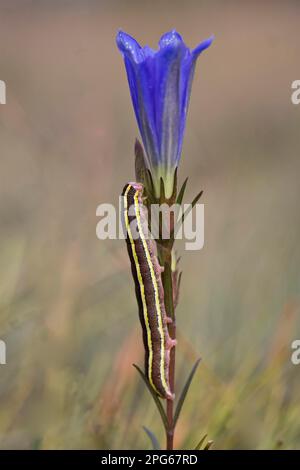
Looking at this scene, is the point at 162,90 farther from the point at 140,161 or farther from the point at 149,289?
the point at 149,289


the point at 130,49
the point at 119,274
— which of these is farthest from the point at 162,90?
the point at 119,274

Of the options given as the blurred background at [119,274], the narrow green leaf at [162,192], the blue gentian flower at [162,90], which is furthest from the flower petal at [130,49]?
the blurred background at [119,274]

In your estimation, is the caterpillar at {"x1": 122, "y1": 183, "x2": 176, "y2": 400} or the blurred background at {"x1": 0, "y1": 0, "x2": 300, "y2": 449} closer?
the caterpillar at {"x1": 122, "y1": 183, "x2": 176, "y2": 400}

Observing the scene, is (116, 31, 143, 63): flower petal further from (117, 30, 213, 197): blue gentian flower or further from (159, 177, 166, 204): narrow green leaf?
(159, 177, 166, 204): narrow green leaf

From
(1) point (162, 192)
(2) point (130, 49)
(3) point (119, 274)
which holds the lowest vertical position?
(3) point (119, 274)

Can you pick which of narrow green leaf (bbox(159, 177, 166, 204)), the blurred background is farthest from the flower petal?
the blurred background

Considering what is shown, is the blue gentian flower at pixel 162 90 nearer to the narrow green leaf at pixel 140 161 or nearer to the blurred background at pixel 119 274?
the narrow green leaf at pixel 140 161
